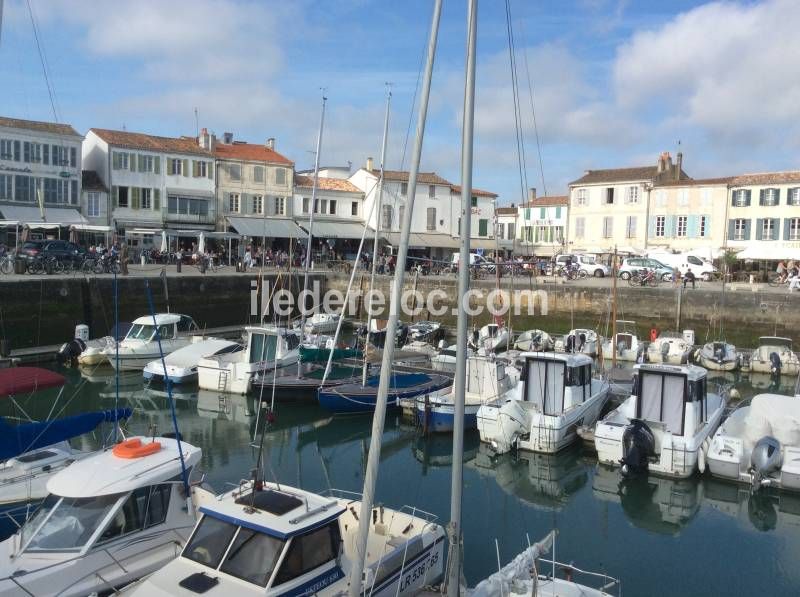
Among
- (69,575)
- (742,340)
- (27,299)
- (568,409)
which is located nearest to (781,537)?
(568,409)

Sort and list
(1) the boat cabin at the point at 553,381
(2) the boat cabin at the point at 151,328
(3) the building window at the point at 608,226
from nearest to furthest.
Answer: (1) the boat cabin at the point at 553,381 → (2) the boat cabin at the point at 151,328 → (3) the building window at the point at 608,226

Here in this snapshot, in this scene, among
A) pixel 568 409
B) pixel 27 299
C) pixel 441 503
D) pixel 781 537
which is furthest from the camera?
pixel 27 299

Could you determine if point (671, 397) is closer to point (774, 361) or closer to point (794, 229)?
point (774, 361)

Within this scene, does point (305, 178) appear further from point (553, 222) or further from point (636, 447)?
point (636, 447)

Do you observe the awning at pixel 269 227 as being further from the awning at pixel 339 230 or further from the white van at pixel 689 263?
the white van at pixel 689 263

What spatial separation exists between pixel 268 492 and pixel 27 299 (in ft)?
76.8

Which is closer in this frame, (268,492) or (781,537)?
(268,492)

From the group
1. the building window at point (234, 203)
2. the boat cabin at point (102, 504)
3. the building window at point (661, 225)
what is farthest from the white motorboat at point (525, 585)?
the building window at point (234, 203)

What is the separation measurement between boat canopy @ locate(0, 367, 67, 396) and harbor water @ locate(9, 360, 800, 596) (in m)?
2.12

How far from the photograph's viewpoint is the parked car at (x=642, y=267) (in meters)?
39.4

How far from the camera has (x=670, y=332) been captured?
31547mm

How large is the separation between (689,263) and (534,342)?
18.1m

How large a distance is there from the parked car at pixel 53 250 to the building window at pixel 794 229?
40.0 metres

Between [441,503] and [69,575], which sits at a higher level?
[69,575]
